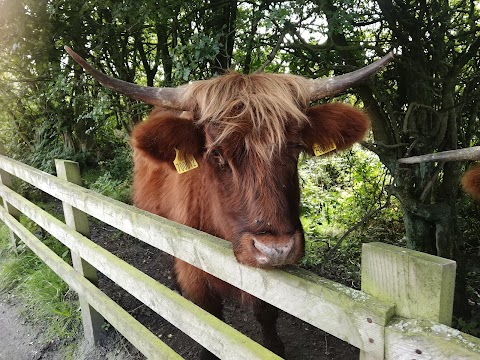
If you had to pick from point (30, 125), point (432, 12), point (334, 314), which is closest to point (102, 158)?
point (30, 125)

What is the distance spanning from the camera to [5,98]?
6621mm

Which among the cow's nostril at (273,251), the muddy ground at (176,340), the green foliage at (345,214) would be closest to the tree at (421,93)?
the green foliage at (345,214)

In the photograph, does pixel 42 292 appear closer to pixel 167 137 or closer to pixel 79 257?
pixel 79 257

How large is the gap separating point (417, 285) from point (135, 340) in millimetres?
2028

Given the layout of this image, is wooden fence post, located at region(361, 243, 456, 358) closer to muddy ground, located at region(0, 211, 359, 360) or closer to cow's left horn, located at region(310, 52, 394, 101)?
cow's left horn, located at region(310, 52, 394, 101)

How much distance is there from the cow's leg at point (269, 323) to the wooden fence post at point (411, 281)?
6.13 ft

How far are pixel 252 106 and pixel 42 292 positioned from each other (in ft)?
11.2

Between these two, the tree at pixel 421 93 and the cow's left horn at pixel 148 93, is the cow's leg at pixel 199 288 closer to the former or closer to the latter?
the cow's left horn at pixel 148 93

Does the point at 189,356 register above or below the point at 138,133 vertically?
below

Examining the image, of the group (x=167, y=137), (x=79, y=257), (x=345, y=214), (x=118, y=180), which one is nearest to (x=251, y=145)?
(x=167, y=137)

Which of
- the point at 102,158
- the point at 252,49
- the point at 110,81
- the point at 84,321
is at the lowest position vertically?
the point at 84,321

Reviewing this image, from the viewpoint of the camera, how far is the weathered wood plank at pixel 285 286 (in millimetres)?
1103

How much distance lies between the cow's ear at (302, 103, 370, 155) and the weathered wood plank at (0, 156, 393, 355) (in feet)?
2.86

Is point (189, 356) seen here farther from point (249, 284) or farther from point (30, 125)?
point (30, 125)
